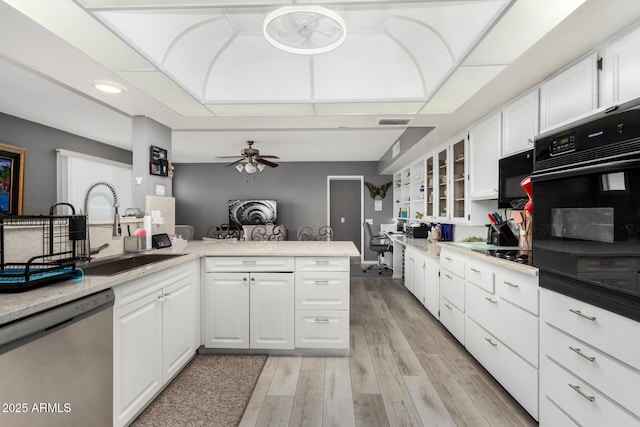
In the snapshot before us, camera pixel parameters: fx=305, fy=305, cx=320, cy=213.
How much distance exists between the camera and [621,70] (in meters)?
1.52

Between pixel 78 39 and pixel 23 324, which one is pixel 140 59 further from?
pixel 23 324

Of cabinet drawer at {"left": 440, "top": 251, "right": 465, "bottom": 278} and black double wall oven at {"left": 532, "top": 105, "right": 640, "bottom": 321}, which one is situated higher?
black double wall oven at {"left": 532, "top": 105, "right": 640, "bottom": 321}

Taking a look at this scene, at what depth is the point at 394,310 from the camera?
3.76 meters

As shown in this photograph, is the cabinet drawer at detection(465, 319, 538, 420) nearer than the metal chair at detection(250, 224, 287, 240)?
Yes

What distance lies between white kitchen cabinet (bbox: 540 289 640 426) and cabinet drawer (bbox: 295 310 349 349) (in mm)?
1364

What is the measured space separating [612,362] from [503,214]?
2.19m

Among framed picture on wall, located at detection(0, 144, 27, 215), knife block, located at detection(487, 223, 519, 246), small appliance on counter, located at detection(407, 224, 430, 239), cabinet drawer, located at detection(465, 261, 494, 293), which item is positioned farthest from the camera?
small appliance on counter, located at detection(407, 224, 430, 239)

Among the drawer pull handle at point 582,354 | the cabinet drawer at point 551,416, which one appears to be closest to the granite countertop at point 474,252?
the drawer pull handle at point 582,354

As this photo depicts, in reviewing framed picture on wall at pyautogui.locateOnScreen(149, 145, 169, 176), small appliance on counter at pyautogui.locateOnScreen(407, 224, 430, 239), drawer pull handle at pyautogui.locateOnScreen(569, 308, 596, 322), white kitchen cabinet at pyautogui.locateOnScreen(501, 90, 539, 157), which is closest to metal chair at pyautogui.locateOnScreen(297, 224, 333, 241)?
small appliance on counter at pyautogui.locateOnScreen(407, 224, 430, 239)

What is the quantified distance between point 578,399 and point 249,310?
2.11 meters

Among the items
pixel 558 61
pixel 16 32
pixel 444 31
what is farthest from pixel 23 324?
pixel 558 61

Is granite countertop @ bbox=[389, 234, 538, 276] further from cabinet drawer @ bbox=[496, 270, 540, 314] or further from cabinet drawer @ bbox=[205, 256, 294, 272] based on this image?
cabinet drawer @ bbox=[205, 256, 294, 272]

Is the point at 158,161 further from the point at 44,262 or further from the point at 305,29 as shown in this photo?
the point at 305,29

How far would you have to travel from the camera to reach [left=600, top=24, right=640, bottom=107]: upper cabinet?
1444 millimetres
